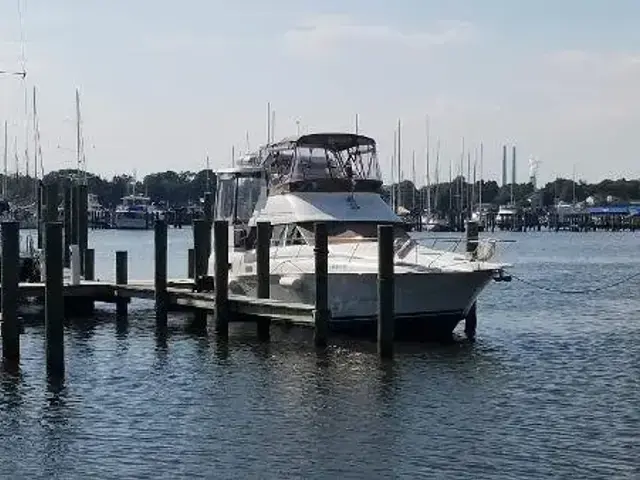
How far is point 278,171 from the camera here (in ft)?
122

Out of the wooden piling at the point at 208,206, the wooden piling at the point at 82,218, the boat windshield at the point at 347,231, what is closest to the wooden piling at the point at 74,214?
the wooden piling at the point at 82,218

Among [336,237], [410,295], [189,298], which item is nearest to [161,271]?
[189,298]

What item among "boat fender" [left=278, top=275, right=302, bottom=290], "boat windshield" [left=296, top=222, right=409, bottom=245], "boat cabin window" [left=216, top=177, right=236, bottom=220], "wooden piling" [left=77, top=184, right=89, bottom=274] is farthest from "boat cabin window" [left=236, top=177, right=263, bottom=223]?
"wooden piling" [left=77, top=184, right=89, bottom=274]

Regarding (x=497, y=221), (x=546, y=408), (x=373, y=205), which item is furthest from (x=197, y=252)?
(x=497, y=221)

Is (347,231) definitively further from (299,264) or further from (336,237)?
(299,264)

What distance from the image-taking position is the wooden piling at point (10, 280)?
24.5 metres

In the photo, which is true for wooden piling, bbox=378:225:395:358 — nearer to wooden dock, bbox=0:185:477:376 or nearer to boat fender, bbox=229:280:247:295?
wooden dock, bbox=0:185:477:376

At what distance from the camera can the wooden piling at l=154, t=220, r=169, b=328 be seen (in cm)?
3359

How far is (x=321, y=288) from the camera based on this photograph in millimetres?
27859

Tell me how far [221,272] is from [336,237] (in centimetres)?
394

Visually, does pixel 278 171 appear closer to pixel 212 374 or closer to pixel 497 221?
pixel 212 374

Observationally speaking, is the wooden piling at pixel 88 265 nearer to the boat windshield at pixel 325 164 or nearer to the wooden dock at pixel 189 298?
the wooden dock at pixel 189 298

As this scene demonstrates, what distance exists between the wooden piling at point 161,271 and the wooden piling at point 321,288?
22.4 ft

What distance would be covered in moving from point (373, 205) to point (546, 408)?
13815mm
